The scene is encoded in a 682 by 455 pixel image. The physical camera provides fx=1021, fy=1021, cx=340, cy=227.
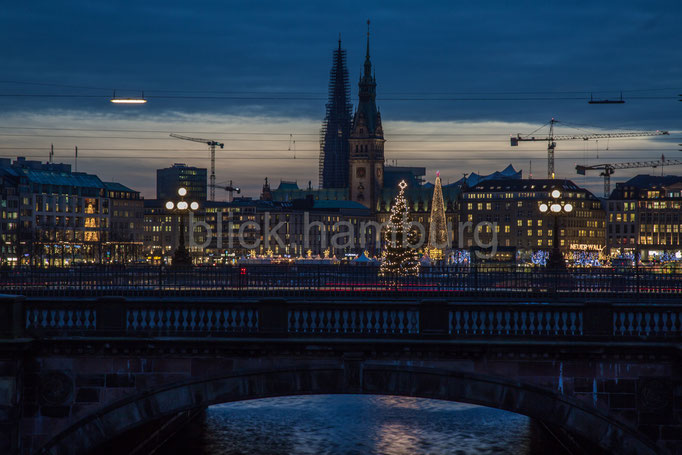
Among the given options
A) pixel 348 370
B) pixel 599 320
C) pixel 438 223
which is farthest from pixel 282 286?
pixel 438 223

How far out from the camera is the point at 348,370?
23828 millimetres

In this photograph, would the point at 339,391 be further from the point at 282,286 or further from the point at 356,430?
the point at 356,430

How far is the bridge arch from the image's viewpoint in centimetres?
2355

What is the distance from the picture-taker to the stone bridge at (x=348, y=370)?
23.5 meters

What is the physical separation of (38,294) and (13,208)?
153493mm

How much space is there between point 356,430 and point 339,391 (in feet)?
57.5

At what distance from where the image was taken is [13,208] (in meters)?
180

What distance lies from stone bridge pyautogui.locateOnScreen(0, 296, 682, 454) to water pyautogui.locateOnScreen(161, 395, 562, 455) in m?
13.9

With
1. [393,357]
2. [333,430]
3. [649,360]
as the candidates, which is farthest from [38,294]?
[649,360]

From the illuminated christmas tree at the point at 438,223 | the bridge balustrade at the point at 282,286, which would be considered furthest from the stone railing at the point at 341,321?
the illuminated christmas tree at the point at 438,223

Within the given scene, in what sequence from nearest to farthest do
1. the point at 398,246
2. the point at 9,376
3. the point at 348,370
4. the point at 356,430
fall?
the point at 9,376 < the point at 348,370 < the point at 356,430 < the point at 398,246

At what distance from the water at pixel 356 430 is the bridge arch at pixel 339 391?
1370 centimetres

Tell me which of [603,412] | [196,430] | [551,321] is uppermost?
[551,321]

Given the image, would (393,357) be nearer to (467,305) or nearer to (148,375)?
(467,305)
